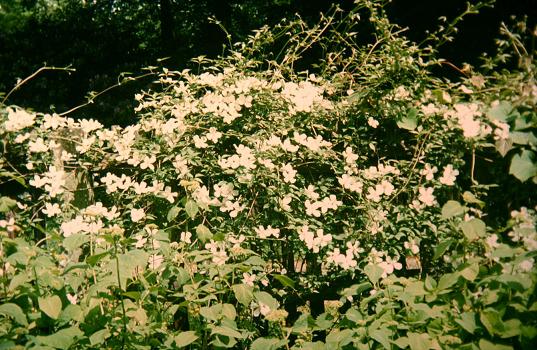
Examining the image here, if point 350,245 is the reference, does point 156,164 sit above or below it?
above

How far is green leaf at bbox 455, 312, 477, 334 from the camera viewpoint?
4.56ft

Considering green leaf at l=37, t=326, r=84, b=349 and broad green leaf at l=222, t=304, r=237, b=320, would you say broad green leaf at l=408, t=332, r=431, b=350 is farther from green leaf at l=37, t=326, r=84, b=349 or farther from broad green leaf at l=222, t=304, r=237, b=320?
green leaf at l=37, t=326, r=84, b=349

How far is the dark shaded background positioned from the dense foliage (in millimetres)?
4266

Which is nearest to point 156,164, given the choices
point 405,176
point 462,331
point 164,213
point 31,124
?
point 164,213

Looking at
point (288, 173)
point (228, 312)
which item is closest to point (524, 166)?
point (288, 173)

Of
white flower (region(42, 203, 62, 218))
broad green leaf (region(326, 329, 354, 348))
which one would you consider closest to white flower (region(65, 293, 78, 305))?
white flower (region(42, 203, 62, 218))

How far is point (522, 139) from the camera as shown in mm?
1588

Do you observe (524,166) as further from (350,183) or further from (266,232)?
(266,232)

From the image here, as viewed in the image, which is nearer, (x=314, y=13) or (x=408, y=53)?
(x=408, y=53)

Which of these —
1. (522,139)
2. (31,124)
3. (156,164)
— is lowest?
(156,164)

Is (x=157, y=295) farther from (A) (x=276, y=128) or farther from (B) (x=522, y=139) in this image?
(B) (x=522, y=139)

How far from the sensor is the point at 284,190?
2250 millimetres

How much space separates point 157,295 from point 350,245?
0.99 meters

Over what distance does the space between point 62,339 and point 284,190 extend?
128 cm
